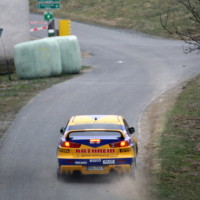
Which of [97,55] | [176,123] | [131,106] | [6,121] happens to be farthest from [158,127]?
[97,55]

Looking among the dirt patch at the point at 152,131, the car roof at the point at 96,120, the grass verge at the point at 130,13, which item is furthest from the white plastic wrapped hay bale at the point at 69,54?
the car roof at the point at 96,120

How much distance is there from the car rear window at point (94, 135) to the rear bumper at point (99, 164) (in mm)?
527

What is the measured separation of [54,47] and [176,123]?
11.2 m

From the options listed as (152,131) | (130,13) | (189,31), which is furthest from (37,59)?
(130,13)

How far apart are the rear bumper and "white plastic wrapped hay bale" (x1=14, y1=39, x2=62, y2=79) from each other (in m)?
16.3

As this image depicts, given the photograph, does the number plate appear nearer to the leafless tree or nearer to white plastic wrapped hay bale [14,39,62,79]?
the leafless tree

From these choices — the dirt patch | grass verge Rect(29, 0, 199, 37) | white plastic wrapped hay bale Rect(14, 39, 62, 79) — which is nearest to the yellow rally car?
the dirt patch

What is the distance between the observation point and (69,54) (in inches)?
1172

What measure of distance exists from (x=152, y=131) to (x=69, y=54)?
1203 centimetres

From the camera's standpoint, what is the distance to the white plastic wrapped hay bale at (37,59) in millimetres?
A: 28609

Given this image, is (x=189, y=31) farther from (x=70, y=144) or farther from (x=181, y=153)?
(x=70, y=144)

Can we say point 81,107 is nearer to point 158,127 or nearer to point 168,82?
point 158,127

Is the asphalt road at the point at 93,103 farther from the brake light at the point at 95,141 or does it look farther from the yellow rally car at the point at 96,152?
the brake light at the point at 95,141

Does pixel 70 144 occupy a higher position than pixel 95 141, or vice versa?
pixel 95 141
